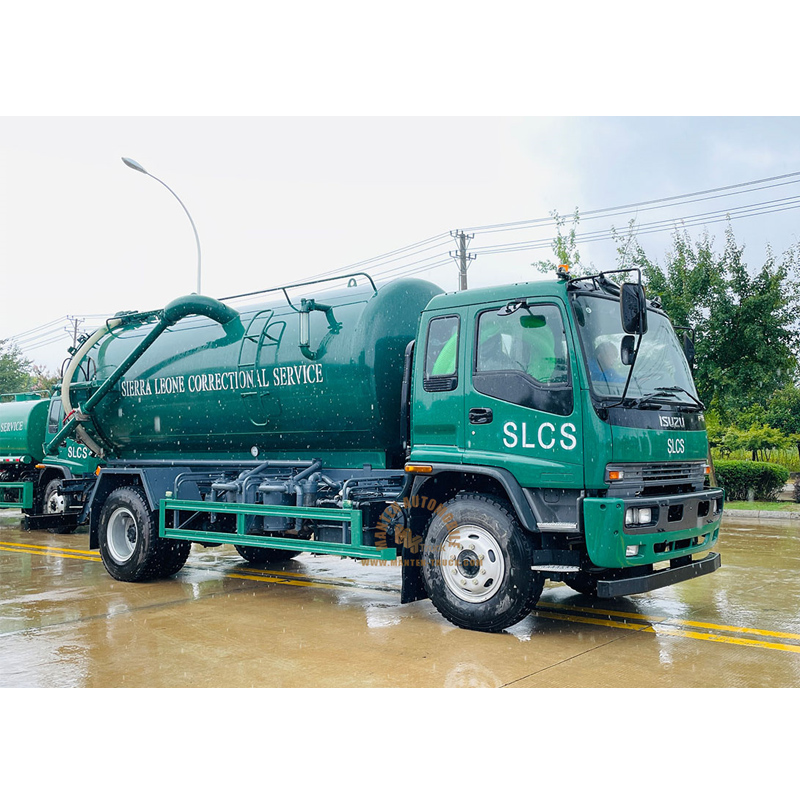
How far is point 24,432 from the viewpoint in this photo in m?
16.7

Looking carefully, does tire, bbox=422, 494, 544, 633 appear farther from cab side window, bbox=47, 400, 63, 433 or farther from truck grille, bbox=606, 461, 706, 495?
cab side window, bbox=47, 400, 63, 433

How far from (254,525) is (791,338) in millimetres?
13416

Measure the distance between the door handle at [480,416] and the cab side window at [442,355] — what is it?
1.01ft

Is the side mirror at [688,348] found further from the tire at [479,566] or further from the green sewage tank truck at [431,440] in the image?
the tire at [479,566]

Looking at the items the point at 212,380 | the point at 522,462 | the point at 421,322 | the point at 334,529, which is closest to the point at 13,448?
the point at 212,380

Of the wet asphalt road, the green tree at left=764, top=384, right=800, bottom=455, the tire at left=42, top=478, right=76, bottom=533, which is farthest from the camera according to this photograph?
the green tree at left=764, top=384, right=800, bottom=455

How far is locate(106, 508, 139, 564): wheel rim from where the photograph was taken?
9906 millimetres

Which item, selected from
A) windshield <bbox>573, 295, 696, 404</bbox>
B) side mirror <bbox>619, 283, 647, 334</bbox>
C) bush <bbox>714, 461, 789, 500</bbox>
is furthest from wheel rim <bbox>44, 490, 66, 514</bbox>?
bush <bbox>714, 461, 789, 500</bbox>

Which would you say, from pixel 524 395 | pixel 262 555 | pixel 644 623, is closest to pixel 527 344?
pixel 524 395

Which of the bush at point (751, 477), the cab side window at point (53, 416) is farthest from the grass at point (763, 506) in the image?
the cab side window at point (53, 416)

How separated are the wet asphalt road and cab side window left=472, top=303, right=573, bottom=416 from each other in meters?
1.92

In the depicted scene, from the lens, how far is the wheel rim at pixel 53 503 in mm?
15586

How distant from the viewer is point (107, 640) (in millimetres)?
6602

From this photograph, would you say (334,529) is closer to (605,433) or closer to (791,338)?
(605,433)
